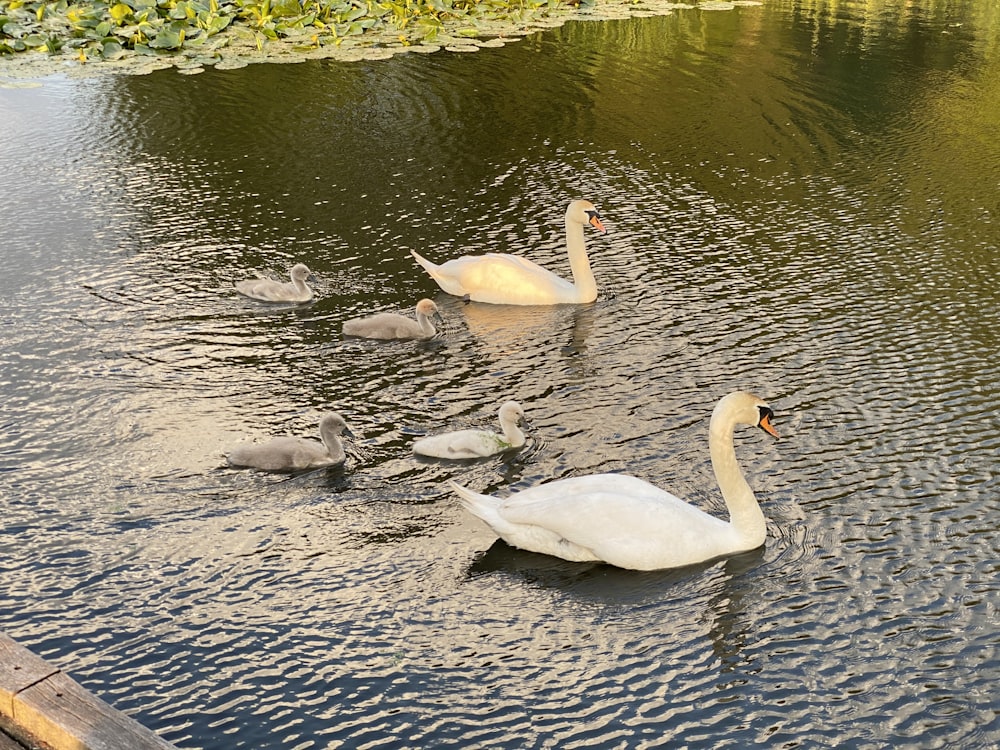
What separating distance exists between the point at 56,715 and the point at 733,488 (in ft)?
14.3

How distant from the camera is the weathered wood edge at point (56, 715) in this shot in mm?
4734

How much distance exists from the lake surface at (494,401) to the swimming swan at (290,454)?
0.13m

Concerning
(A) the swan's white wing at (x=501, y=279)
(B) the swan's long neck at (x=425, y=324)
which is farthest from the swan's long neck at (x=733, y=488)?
(A) the swan's white wing at (x=501, y=279)

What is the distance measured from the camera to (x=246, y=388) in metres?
9.93

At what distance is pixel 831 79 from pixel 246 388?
44.5 ft

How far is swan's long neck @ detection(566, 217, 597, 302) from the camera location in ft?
39.2

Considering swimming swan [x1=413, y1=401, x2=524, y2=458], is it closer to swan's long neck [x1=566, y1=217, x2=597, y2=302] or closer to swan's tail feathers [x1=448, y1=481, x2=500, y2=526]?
swan's tail feathers [x1=448, y1=481, x2=500, y2=526]

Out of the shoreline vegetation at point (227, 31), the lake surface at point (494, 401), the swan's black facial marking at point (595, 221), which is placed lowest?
the lake surface at point (494, 401)

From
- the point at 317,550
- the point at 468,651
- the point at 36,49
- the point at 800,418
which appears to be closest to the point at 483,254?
the point at 800,418

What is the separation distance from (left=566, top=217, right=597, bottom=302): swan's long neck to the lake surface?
27 centimetres

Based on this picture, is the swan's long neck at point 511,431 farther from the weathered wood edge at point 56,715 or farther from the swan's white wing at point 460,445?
the weathered wood edge at point 56,715

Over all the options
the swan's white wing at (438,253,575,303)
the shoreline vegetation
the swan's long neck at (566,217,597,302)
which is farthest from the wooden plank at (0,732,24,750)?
the shoreline vegetation

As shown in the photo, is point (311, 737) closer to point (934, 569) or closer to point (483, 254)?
point (934, 569)

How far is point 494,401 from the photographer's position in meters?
→ 9.79
